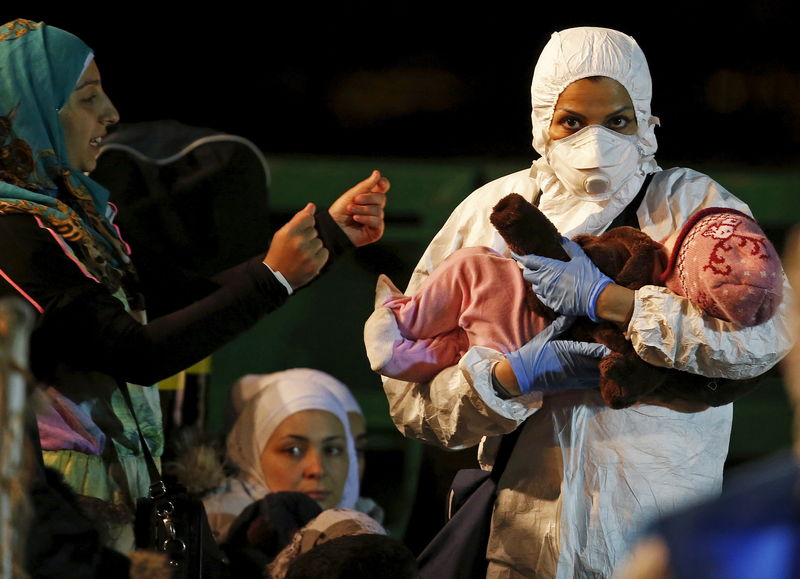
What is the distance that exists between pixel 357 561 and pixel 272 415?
1.71m

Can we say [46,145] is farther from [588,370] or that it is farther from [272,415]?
[272,415]

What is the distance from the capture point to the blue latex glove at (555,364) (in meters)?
2.26

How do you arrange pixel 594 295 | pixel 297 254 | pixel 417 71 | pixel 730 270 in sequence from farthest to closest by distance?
pixel 417 71 → pixel 297 254 → pixel 594 295 → pixel 730 270

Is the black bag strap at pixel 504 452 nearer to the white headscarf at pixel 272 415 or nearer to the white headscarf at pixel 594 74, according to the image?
the white headscarf at pixel 594 74

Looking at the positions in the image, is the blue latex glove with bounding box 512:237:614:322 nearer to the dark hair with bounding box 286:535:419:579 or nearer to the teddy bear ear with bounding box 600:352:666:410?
the teddy bear ear with bounding box 600:352:666:410

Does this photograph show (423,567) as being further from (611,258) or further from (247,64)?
(247,64)

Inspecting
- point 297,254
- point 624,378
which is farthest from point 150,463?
point 624,378

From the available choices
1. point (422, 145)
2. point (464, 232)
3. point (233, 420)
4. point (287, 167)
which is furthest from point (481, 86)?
point (464, 232)

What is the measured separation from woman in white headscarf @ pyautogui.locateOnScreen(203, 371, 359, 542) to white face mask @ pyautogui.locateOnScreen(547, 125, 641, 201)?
179 centimetres

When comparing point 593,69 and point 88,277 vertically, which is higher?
point 593,69

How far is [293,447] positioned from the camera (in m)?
4.07

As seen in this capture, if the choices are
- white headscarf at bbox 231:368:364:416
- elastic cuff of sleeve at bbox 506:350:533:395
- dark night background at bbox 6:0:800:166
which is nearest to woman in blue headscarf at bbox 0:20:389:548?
elastic cuff of sleeve at bbox 506:350:533:395

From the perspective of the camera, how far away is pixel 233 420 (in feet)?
13.9

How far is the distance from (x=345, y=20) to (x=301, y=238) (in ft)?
6.43
